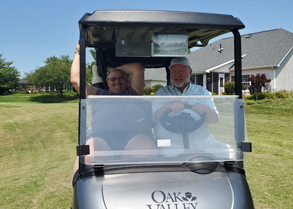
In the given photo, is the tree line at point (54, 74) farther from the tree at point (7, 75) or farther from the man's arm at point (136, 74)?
the man's arm at point (136, 74)

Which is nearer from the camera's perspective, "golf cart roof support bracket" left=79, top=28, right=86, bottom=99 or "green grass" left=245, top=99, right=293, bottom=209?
"golf cart roof support bracket" left=79, top=28, right=86, bottom=99

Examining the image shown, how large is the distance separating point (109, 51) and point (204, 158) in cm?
171

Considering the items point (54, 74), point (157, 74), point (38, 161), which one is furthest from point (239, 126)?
point (54, 74)

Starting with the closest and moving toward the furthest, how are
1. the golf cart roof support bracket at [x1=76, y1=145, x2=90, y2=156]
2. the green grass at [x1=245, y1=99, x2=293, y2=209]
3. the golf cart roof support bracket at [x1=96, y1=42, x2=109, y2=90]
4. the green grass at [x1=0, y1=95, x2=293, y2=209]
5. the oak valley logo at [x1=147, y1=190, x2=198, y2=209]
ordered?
the oak valley logo at [x1=147, y1=190, x2=198, y2=209], the golf cart roof support bracket at [x1=76, y1=145, x2=90, y2=156], the golf cart roof support bracket at [x1=96, y1=42, x2=109, y2=90], the green grass at [x1=245, y1=99, x2=293, y2=209], the green grass at [x1=0, y1=95, x2=293, y2=209]

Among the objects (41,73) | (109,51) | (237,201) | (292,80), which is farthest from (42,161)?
(41,73)

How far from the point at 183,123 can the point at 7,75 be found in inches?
1946

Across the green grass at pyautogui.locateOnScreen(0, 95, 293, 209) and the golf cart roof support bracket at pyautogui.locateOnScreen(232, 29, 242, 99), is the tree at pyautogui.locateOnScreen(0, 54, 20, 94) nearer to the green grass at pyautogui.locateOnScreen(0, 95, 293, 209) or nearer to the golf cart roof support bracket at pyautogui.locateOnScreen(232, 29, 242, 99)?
the green grass at pyautogui.locateOnScreen(0, 95, 293, 209)

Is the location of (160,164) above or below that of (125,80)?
below

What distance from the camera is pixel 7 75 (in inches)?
1775

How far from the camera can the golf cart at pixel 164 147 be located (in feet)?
4.75

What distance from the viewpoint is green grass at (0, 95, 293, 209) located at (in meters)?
3.42

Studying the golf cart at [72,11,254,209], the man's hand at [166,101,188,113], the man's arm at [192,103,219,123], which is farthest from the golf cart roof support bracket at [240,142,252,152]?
the man's hand at [166,101,188,113]

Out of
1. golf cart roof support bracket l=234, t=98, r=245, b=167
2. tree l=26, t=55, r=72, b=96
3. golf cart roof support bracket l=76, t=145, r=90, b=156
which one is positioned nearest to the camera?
golf cart roof support bracket l=76, t=145, r=90, b=156

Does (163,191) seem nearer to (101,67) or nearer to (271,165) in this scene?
(101,67)
